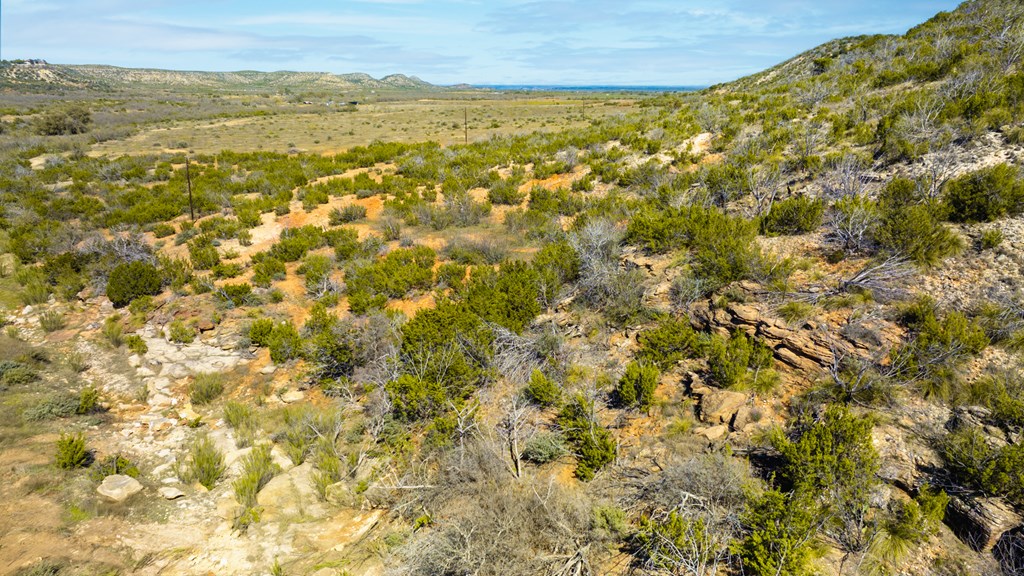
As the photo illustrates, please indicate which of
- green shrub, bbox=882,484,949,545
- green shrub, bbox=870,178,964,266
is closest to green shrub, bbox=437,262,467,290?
green shrub, bbox=870,178,964,266

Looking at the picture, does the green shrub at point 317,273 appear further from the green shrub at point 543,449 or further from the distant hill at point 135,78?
the distant hill at point 135,78

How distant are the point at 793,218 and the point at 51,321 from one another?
52.6 ft

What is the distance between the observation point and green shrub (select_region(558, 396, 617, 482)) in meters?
5.07

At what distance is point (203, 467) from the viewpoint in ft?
18.5

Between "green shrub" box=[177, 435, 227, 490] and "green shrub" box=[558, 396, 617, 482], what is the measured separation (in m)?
4.69

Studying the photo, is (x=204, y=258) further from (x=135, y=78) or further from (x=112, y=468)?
(x=135, y=78)

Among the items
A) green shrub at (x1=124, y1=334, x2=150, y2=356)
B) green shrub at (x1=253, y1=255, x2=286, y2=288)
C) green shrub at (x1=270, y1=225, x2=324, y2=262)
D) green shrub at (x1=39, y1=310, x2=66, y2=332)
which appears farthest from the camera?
green shrub at (x1=270, y1=225, x2=324, y2=262)

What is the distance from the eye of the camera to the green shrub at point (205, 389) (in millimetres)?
7310

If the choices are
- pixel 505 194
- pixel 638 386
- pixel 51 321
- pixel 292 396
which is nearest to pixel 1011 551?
pixel 638 386

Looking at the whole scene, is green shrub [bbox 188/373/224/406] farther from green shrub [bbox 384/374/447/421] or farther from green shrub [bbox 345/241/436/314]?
green shrub [bbox 384/374/447/421]

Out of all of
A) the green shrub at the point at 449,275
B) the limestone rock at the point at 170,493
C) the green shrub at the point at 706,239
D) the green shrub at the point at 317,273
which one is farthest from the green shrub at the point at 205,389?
the green shrub at the point at 706,239

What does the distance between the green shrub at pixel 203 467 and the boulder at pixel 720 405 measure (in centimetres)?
650

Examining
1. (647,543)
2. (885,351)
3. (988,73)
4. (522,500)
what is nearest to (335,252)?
(522,500)

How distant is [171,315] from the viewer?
32.3 feet
